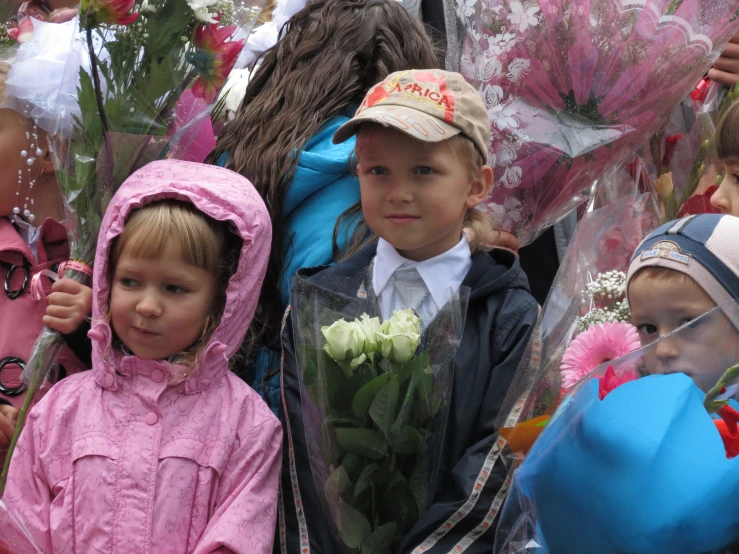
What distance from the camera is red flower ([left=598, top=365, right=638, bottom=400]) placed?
1.49m

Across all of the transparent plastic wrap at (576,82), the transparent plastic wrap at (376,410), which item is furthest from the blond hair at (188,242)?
the transparent plastic wrap at (576,82)

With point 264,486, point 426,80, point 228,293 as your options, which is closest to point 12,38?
point 228,293

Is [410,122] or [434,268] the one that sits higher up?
[410,122]

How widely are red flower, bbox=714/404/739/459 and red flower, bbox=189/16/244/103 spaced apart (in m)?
1.91

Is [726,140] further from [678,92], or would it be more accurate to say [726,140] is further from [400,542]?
[400,542]

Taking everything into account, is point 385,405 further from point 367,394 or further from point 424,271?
point 424,271

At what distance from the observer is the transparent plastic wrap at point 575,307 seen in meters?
1.83

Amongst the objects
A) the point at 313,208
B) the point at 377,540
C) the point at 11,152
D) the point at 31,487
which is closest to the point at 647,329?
the point at 377,540

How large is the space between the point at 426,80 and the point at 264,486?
1129 millimetres

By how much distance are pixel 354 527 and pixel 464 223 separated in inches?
37.9

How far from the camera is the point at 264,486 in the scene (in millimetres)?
2539

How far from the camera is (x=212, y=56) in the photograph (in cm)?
288

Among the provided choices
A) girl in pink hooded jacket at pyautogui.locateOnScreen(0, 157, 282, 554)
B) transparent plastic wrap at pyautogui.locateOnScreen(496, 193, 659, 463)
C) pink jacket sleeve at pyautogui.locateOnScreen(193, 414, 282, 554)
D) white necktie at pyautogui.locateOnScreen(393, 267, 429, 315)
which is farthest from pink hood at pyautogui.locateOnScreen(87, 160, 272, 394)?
transparent plastic wrap at pyautogui.locateOnScreen(496, 193, 659, 463)

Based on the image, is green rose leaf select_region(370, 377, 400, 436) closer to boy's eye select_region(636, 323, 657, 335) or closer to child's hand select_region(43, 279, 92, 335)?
boy's eye select_region(636, 323, 657, 335)
